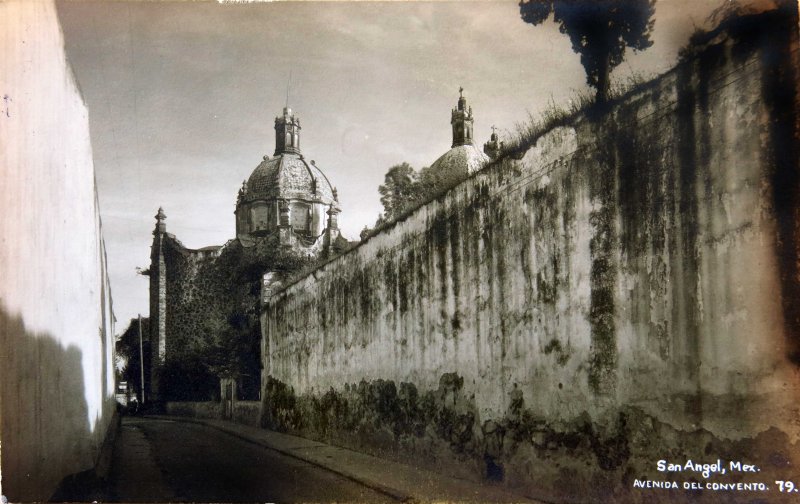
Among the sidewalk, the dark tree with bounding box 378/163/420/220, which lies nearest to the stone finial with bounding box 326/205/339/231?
the dark tree with bounding box 378/163/420/220

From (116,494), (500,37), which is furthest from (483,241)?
(116,494)

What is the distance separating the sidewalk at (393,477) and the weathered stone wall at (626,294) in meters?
0.24

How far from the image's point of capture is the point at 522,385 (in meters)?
6.99

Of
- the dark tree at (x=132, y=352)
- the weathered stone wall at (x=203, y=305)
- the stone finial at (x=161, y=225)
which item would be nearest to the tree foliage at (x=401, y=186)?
the weathered stone wall at (x=203, y=305)

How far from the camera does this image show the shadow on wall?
4.76m

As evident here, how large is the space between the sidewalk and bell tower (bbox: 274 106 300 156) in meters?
33.4

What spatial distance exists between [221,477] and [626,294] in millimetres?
5938

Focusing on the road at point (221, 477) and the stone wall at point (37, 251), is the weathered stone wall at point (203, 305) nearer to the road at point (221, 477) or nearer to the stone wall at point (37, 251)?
the road at point (221, 477)

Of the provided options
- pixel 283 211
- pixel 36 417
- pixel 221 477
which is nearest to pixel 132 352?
pixel 283 211

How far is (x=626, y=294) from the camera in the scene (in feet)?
18.5

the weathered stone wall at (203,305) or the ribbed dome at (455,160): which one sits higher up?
the ribbed dome at (455,160)

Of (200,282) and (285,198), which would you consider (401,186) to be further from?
(285,198)

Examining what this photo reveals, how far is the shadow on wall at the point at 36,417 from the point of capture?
4758mm

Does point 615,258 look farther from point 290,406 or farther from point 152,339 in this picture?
point 152,339
